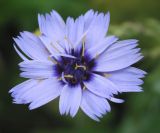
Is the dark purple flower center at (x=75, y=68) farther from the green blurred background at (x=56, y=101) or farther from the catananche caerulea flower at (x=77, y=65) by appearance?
the green blurred background at (x=56, y=101)

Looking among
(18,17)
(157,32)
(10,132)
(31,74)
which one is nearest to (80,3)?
(18,17)

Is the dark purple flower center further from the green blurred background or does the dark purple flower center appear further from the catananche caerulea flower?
the green blurred background

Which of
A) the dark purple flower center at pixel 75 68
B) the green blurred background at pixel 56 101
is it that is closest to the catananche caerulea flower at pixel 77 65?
the dark purple flower center at pixel 75 68

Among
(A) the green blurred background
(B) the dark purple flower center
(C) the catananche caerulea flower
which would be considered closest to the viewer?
(C) the catananche caerulea flower

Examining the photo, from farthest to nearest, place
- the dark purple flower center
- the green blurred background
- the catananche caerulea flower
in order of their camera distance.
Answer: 1. the green blurred background
2. the dark purple flower center
3. the catananche caerulea flower

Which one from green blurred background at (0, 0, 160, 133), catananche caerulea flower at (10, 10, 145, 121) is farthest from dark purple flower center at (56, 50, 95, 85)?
green blurred background at (0, 0, 160, 133)

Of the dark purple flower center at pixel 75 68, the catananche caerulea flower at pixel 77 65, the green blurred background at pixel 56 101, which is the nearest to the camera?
the catananche caerulea flower at pixel 77 65

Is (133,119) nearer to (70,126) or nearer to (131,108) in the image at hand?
(131,108)
